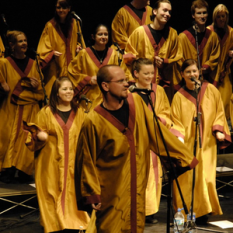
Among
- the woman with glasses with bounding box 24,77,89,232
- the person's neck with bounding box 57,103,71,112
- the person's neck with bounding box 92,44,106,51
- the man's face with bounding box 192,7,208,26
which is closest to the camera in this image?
the woman with glasses with bounding box 24,77,89,232

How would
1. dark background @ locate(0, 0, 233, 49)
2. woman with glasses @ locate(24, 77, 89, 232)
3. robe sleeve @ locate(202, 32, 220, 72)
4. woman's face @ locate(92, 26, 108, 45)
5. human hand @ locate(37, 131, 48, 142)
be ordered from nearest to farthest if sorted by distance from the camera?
1. human hand @ locate(37, 131, 48, 142)
2. woman with glasses @ locate(24, 77, 89, 232)
3. woman's face @ locate(92, 26, 108, 45)
4. robe sleeve @ locate(202, 32, 220, 72)
5. dark background @ locate(0, 0, 233, 49)

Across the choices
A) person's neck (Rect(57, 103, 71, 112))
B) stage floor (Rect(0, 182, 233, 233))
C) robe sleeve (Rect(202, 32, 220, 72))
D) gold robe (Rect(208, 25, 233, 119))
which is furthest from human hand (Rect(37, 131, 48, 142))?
gold robe (Rect(208, 25, 233, 119))

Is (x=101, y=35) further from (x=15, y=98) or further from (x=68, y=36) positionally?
(x=15, y=98)

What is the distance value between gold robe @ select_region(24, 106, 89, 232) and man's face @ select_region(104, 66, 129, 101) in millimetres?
1756

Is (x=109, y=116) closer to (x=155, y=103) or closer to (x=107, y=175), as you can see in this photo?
(x=107, y=175)

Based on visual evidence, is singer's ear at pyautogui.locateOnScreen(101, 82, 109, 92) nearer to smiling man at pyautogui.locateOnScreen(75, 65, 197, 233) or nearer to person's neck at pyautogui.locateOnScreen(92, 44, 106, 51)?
smiling man at pyautogui.locateOnScreen(75, 65, 197, 233)

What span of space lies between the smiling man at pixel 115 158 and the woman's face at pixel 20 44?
304 cm

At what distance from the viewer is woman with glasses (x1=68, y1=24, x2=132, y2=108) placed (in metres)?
6.87

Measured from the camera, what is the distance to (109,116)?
427cm

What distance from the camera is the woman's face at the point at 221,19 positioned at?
25.3 ft

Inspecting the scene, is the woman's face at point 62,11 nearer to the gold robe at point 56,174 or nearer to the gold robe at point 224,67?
the gold robe at point 56,174

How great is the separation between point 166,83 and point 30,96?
5.85ft

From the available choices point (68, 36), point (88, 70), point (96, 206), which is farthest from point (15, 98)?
point (96, 206)

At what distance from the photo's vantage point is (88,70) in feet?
22.9
